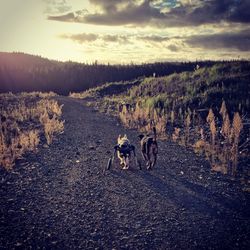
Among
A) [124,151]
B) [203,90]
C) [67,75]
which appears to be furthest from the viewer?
[67,75]

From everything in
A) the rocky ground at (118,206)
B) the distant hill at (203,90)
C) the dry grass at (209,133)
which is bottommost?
the rocky ground at (118,206)

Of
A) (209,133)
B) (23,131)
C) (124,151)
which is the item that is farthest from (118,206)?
(23,131)

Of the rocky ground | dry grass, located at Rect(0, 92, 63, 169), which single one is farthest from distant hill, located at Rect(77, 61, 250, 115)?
the rocky ground

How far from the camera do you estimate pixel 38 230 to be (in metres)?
7.39

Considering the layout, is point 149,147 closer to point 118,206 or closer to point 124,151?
point 124,151

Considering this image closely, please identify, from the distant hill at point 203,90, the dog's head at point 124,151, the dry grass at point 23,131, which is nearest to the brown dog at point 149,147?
the dog's head at point 124,151

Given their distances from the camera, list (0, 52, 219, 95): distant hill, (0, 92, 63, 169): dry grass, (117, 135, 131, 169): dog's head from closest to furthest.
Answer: (117, 135, 131, 169): dog's head, (0, 92, 63, 169): dry grass, (0, 52, 219, 95): distant hill

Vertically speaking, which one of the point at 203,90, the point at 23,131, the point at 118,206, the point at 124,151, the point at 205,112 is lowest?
the point at 118,206

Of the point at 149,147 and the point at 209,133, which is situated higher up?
the point at 149,147

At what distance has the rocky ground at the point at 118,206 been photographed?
7.05 metres

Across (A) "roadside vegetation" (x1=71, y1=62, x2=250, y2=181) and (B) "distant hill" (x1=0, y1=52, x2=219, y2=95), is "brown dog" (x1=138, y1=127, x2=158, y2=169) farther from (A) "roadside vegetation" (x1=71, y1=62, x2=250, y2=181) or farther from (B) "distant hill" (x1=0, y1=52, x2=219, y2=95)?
(B) "distant hill" (x1=0, y1=52, x2=219, y2=95)

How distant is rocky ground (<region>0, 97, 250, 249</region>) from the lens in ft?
23.1

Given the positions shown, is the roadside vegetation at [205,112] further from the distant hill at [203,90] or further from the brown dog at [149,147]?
the brown dog at [149,147]

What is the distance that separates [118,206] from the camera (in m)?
8.70
